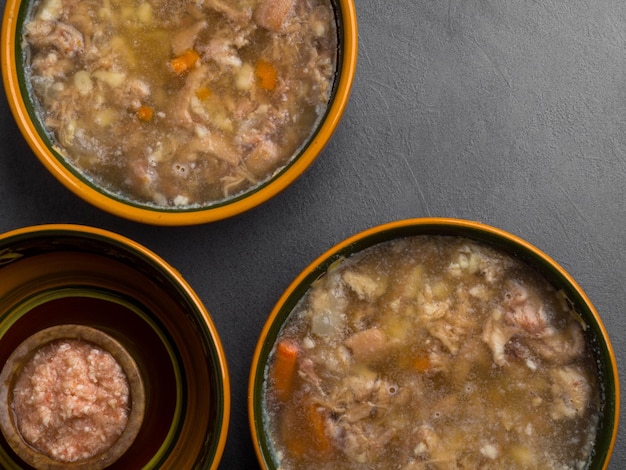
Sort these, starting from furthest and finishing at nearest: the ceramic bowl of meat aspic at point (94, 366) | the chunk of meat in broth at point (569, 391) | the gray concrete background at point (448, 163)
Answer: the gray concrete background at point (448, 163), the ceramic bowl of meat aspic at point (94, 366), the chunk of meat in broth at point (569, 391)

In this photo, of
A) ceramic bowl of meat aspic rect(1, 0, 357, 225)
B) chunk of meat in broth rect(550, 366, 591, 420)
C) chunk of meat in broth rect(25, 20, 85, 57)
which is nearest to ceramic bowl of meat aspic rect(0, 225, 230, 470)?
ceramic bowl of meat aspic rect(1, 0, 357, 225)

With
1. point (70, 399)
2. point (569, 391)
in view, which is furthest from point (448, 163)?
point (70, 399)

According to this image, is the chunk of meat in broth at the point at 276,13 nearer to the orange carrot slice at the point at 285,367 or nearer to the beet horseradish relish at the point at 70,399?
the orange carrot slice at the point at 285,367

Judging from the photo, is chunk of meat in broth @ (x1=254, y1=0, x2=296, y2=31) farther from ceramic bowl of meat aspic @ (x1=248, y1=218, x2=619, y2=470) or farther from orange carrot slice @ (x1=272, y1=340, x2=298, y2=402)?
orange carrot slice @ (x1=272, y1=340, x2=298, y2=402)

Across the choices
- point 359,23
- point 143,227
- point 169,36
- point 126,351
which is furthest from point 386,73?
point 126,351

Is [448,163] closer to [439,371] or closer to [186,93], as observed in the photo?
[439,371]

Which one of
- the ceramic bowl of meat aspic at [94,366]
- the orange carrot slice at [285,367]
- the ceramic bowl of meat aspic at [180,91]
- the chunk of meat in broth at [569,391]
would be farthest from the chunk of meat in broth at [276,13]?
the chunk of meat in broth at [569,391]

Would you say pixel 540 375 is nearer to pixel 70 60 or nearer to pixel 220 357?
pixel 220 357
